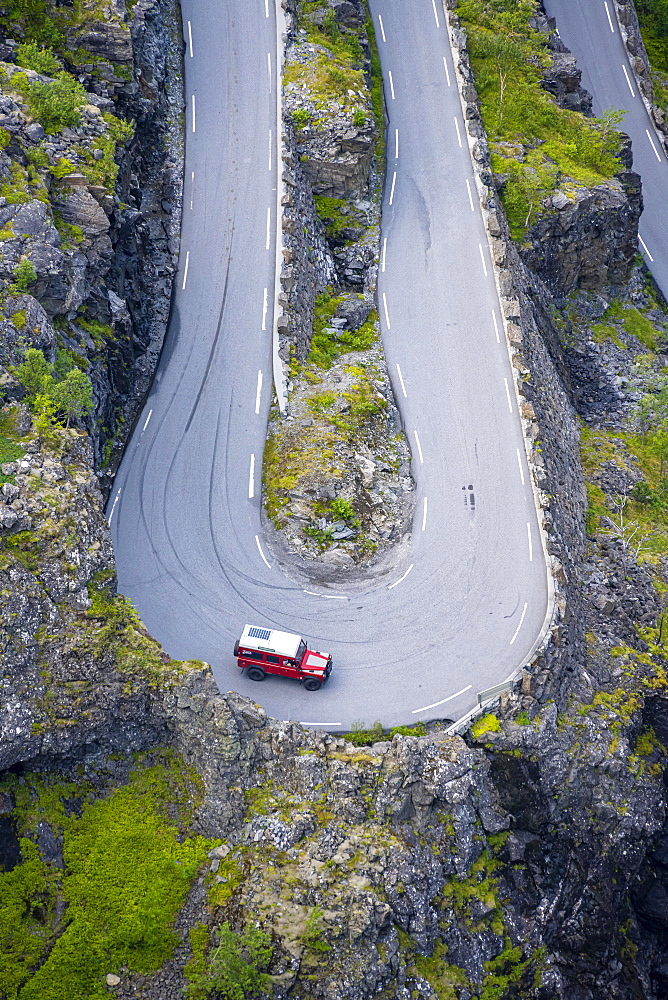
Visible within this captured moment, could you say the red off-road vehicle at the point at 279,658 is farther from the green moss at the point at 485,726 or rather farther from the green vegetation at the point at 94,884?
the green moss at the point at 485,726

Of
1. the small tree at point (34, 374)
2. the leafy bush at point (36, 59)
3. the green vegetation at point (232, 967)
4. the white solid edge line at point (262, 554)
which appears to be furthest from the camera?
the leafy bush at point (36, 59)

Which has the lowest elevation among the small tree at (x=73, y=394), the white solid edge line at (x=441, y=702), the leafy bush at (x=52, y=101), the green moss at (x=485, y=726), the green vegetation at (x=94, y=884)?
the green vegetation at (x=94, y=884)

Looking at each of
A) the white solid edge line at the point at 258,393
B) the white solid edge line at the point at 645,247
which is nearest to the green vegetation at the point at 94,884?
the white solid edge line at the point at 258,393

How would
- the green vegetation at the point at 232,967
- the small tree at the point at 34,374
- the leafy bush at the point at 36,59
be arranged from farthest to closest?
the leafy bush at the point at 36,59 < the small tree at the point at 34,374 < the green vegetation at the point at 232,967

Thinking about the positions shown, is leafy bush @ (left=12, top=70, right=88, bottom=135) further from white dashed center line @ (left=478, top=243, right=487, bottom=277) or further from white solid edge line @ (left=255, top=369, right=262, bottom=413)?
white dashed center line @ (left=478, top=243, right=487, bottom=277)

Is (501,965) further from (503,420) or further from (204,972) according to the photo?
(503,420)

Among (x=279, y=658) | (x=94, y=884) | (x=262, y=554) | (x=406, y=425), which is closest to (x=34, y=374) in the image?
(x=262, y=554)

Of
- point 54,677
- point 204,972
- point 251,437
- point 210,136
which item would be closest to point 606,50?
point 210,136
